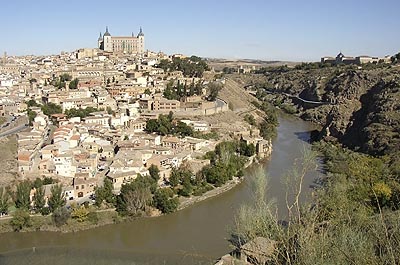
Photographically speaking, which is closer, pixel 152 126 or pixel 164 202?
pixel 164 202

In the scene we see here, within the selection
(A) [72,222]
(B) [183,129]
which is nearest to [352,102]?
(B) [183,129]

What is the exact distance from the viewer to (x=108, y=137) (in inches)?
549

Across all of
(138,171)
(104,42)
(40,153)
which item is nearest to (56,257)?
(138,171)

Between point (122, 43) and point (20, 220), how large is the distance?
2693 centimetres

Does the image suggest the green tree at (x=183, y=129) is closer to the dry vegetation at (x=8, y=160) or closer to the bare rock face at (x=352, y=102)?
the dry vegetation at (x=8, y=160)

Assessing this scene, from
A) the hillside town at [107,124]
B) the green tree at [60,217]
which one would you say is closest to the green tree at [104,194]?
the hillside town at [107,124]

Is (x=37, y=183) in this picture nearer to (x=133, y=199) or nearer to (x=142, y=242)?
(x=133, y=199)

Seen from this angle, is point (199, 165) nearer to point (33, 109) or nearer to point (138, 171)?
point (138, 171)

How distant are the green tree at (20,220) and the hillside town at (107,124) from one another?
95 cm

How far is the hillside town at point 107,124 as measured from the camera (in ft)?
36.8

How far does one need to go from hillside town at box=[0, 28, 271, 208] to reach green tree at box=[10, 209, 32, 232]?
949 mm

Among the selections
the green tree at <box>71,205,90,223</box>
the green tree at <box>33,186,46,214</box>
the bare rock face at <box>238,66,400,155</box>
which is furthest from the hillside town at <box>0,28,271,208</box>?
the bare rock face at <box>238,66,400,155</box>

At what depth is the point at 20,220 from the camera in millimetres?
8750

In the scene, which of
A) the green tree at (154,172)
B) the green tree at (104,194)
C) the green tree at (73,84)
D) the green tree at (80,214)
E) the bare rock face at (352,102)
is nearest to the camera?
the green tree at (80,214)
